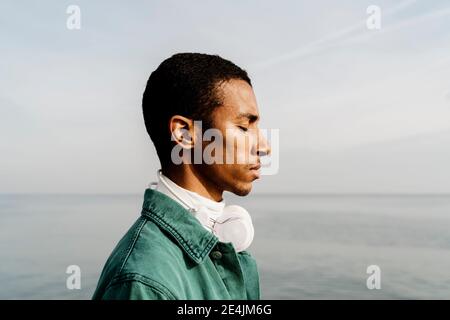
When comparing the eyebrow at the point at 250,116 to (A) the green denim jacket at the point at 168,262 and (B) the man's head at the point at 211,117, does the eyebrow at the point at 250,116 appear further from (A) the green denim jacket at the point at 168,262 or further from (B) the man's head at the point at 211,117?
(A) the green denim jacket at the point at 168,262

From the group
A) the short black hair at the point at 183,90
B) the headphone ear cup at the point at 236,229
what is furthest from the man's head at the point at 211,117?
the headphone ear cup at the point at 236,229

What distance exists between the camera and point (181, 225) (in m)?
2.25

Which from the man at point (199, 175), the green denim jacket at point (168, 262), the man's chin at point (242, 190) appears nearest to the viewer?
the green denim jacket at point (168, 262)

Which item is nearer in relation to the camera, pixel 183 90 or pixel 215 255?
pixel 215 255

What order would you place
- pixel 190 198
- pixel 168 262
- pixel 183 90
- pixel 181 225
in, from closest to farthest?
pixel 168 262
pixel 181 225
pixel 190 198
pixel 183 90

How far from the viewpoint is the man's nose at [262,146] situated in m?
2.49

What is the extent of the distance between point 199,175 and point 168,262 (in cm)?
47

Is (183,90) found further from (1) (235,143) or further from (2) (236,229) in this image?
(2) (236,229)

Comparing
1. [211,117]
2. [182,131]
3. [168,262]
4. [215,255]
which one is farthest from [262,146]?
[168,262]

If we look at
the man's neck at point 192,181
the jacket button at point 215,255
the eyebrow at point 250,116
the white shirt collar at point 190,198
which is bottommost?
the jacket button at point 215,255

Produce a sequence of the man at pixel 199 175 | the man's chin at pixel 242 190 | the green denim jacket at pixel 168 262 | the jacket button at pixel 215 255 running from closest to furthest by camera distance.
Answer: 1. the green denim jacket at pixel 168 262
2. the man at pixel 199 175
3. the jacket button at pixel 215 255
4. the man's chin at pixel 242 190
